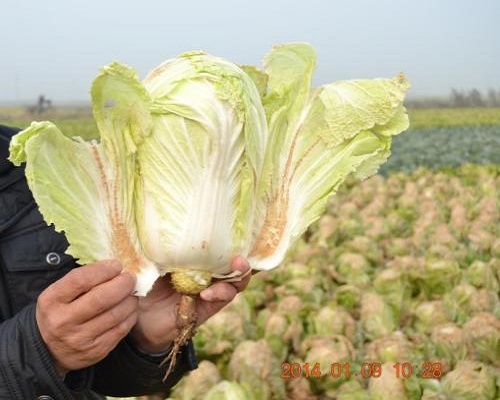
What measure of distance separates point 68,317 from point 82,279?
0.37ft

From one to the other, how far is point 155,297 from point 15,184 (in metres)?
0.60

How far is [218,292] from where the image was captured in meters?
1.80

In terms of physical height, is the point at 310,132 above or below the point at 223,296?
above

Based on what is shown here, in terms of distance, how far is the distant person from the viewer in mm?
1638

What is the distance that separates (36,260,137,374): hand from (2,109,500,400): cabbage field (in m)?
0.78

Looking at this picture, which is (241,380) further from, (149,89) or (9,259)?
(149,89)

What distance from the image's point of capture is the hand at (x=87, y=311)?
1608 mm

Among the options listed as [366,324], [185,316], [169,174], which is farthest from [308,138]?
[366,324]

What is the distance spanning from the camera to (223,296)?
1.82 meters

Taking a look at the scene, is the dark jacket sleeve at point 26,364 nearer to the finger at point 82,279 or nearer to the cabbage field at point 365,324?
the finger at point 82,279

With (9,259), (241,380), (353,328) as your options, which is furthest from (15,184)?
(353,328)

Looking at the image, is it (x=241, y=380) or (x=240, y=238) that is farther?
(x=241, y=380)

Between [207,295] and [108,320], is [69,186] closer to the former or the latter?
[108,320]
